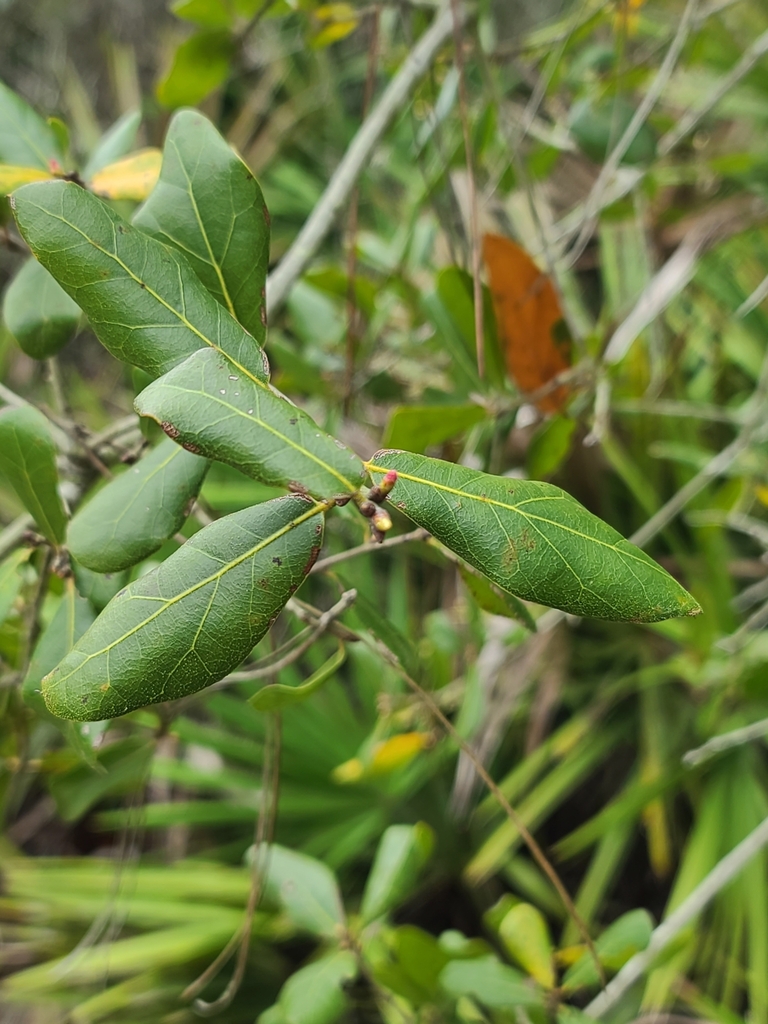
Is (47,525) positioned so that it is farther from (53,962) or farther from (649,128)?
(53,962)

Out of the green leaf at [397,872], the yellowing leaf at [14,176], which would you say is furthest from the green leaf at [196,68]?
the green leaf at [397,872]

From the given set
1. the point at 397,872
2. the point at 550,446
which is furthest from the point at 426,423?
the point at 397,872

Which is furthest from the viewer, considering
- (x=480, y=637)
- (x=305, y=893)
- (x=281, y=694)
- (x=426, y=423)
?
(x=480, y=637)

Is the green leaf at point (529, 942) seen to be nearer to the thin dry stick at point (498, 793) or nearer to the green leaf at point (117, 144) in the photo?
the thin dry stick at point (498, 793)

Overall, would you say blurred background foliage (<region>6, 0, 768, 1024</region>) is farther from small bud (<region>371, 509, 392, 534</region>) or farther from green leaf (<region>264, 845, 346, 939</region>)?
small bud (<region>371, 509, 392, 534</region>)

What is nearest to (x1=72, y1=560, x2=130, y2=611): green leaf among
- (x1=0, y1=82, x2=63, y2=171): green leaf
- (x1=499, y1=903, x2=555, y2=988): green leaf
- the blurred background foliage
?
the blurred background foliage

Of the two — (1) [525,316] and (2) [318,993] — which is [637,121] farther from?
(2) [318,993]
